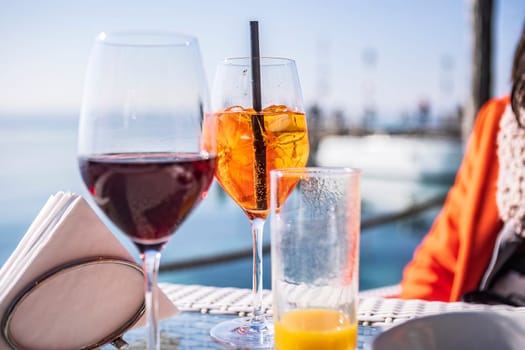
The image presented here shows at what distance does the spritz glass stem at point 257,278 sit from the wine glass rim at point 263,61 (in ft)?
0.79

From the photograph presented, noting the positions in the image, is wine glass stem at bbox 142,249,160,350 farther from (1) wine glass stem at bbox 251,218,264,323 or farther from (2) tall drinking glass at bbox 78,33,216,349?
(1) wine glass stem at bbox 251,218,264,323

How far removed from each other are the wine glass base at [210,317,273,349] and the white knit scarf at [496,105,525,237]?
1.25 m

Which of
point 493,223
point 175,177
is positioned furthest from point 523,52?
point 175,177

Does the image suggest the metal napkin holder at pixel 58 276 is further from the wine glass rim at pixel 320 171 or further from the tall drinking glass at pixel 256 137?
the wine glass rim at pixel 320 171

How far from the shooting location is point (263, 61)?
90 cm

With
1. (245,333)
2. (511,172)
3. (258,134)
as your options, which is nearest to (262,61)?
(258,134)

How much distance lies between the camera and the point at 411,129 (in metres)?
16.8

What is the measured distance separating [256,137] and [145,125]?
30 cm

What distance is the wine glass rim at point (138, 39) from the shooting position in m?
0.60

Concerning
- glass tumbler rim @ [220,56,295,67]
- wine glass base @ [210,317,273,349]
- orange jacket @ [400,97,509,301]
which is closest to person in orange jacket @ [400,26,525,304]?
orange jacket @ [400,97,509,301]

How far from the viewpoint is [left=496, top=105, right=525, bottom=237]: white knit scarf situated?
189 cm

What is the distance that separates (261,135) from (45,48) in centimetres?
1851

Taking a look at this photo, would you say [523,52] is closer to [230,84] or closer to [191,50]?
[230,84]

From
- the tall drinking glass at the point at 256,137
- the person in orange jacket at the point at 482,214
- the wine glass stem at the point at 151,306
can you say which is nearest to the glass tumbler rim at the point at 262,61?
the tall drinking glass at the point at 256,137
